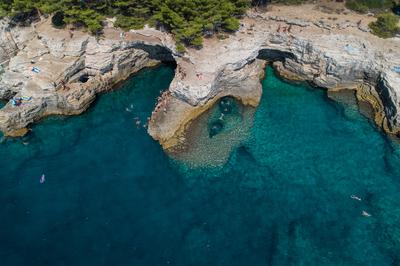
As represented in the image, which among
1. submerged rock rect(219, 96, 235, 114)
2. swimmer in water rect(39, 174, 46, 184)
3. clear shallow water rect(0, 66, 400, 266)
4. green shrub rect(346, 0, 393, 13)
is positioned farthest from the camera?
green shrub rect(346, 0, 393, 13)

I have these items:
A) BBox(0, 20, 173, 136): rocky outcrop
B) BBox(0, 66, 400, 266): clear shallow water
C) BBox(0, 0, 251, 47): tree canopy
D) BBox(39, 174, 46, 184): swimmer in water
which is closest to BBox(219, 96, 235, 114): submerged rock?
BBox(0, 66, 400, 266): clear shallow water

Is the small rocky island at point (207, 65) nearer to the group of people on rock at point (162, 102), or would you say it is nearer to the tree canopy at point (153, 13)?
the group of people on rock at point (162, 102)

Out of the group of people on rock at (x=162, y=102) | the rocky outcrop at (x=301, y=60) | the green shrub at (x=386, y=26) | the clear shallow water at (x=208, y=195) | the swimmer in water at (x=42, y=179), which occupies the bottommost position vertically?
the swimmer in water at (x=42, y=179)

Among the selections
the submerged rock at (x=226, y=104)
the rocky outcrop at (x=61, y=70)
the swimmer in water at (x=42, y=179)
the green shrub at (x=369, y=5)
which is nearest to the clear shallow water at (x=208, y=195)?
the swimmer in water at (x=42, y=179)

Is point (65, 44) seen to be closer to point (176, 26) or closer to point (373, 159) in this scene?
point (176, 26)

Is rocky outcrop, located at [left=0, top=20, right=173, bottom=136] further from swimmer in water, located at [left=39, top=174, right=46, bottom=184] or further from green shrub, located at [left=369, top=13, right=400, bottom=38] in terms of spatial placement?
green shrub, located at [left=369, top=13, right=400, bottom=38]

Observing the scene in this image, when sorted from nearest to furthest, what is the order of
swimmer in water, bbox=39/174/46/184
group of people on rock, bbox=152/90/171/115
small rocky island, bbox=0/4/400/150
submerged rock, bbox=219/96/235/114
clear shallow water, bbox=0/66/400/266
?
clear shallow water, bbox=0/66/400/266 < swimmer in water, bbox=39/174/46/184 < small rocky island, bbox=0/4/400/150 < group of people on rock, bbox=152/90/171/115 < submerged rock, bbox=219/96/235/114
